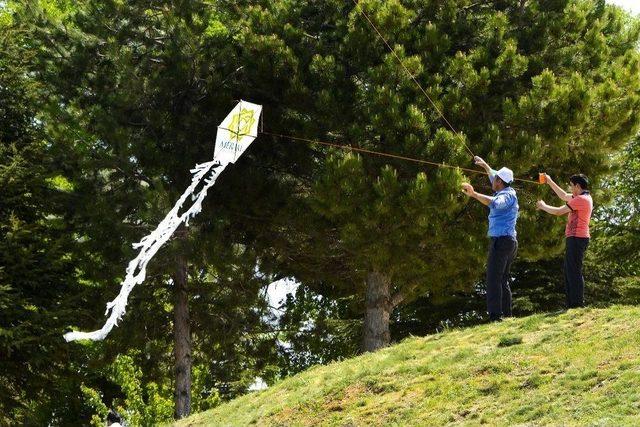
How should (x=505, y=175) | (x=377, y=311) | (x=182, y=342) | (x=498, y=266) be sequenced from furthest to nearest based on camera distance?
(x=182, y=342), (x=377, y=311), (x=498, y=266), (x=505, y=175)

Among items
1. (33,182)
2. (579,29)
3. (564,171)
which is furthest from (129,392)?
(579,29)

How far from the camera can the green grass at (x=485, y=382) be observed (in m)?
10.4

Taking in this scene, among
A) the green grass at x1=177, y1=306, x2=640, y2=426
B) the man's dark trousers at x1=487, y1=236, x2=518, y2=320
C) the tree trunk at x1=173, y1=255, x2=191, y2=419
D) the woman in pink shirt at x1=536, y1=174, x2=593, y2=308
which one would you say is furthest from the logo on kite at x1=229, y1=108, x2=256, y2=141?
the tree trunk at x1=173, y1=255, x2=191, y2=419

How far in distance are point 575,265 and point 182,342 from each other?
440 inches

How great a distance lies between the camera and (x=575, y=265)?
1358 centimetres

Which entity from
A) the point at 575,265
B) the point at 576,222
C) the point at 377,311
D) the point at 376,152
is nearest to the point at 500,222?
the point at 576,222

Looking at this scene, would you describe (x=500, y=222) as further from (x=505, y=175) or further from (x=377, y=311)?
(x=377, y=311)

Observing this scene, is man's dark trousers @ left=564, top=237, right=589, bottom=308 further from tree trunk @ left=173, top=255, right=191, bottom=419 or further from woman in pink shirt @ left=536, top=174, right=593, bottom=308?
tree trunk @ left=173, top=255, right=191, bottom=419

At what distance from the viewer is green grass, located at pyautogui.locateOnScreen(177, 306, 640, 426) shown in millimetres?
10438

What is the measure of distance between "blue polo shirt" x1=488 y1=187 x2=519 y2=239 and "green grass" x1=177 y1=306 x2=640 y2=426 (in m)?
1.15

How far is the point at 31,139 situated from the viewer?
22688mm

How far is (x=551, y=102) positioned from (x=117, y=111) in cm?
809

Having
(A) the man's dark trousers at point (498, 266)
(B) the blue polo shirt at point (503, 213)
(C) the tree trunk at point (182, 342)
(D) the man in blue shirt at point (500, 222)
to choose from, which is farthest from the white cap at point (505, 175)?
(C) the tree trunk at point (182, 342)

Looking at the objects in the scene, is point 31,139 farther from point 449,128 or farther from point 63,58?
point 449,128
